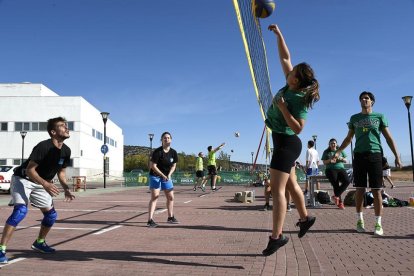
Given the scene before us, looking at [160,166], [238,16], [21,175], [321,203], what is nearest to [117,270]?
[21,175]

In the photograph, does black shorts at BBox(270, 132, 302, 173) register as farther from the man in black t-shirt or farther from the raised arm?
the man in black t-shirt

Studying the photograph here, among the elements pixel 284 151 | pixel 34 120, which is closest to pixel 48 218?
pixel 284 151

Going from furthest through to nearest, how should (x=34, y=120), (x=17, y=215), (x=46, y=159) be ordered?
(x=34, y=120)
(x=46, y=159)
(x=17, y=215)

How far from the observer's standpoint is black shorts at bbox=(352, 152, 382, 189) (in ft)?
20.4

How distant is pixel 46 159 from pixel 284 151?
267 centimetres

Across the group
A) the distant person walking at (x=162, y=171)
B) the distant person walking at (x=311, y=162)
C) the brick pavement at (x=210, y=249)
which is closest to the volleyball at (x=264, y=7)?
the distant person walking at (x=162, y=171)

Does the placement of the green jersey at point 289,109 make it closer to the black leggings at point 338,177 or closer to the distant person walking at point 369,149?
the distant person walking at point 369,149

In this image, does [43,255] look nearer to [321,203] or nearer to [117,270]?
[117,270]

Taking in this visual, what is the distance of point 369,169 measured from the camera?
20.6 ft

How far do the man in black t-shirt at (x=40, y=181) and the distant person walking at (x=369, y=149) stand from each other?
4.30 m

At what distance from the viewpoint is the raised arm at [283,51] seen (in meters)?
4.62

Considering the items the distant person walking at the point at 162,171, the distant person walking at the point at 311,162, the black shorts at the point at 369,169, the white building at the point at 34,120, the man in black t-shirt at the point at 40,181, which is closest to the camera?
the man in black t-shirt at the point at 40,181

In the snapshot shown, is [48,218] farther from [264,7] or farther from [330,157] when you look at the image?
[330,157]

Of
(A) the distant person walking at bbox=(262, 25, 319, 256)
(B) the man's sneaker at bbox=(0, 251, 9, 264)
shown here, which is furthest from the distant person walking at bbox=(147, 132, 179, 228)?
(A) the distant person walking at bbox=(262, 25, 319, 256)
